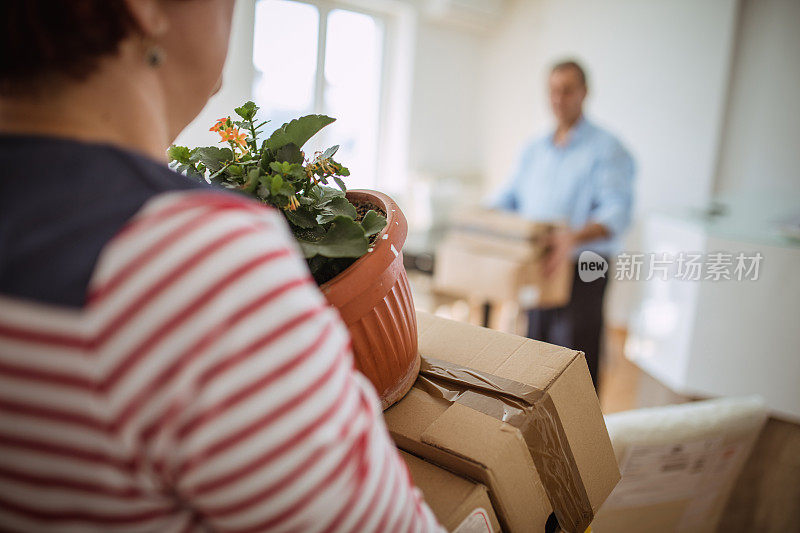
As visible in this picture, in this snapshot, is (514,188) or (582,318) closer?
(582,318)

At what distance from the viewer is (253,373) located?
32 cm

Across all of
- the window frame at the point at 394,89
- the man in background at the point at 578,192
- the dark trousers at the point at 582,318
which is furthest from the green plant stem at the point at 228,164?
the window frame at the point at 394,89

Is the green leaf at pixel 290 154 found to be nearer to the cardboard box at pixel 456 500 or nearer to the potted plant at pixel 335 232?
the potted plant at pixel 335 232

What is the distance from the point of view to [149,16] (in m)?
0.37

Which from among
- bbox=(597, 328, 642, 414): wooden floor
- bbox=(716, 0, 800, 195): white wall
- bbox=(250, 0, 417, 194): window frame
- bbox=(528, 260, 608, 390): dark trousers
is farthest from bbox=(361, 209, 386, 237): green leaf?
bbox=(250, 0, 417, 194): window frame

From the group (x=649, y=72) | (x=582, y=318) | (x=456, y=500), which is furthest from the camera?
(x=649, y=72)

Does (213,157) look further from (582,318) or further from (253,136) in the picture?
(582,318)

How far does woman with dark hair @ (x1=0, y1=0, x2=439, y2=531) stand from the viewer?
309 mm

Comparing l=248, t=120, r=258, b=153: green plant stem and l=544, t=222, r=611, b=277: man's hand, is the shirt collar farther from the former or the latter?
l=248, t=120, r=258, b=153: green plant stem

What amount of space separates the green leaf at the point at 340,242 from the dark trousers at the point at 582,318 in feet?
6.30

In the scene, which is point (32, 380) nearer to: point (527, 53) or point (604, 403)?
point (604, 403)

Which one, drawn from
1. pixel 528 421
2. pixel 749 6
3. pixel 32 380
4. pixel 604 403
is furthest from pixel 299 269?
pixel 749 6

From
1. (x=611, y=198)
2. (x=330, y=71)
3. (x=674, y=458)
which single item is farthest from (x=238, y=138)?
(x=330, y=71)

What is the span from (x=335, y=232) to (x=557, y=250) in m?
1.58
